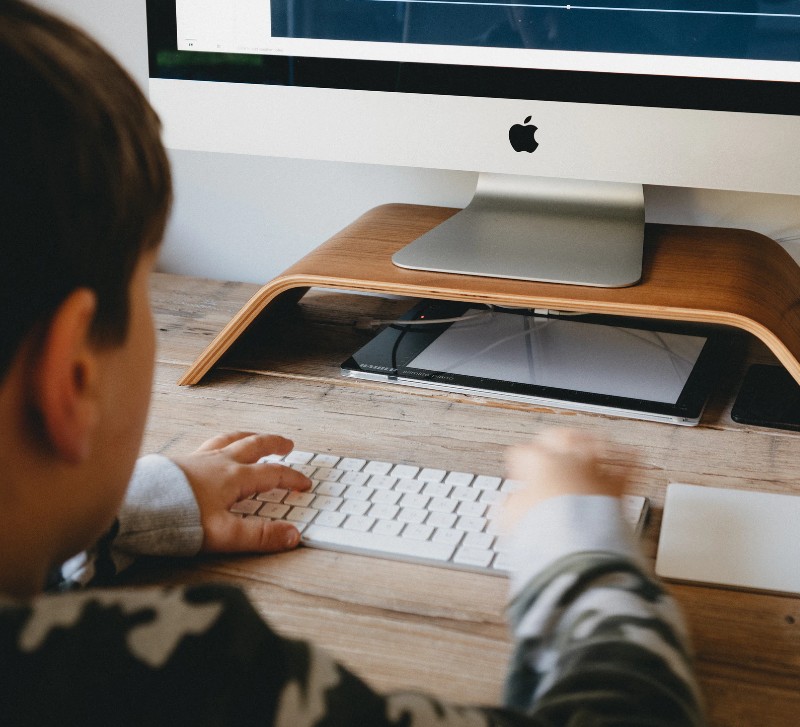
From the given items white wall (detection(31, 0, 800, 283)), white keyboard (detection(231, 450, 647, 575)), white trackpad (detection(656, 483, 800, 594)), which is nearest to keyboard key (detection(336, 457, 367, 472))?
white keyboard (detection(231, 450, 647, 575))

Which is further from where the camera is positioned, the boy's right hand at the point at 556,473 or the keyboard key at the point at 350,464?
the keyboard key at the point at 350,464

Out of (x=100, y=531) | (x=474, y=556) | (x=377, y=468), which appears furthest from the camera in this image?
(x=377, y=468)

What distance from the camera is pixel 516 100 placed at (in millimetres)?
859

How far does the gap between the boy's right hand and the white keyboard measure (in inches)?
0.9

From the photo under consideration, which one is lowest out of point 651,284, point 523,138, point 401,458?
point 401,458

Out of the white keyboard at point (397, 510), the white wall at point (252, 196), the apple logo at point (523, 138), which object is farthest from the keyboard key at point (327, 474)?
the white wall at point (252, 196)

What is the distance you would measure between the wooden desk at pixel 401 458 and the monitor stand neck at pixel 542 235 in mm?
115

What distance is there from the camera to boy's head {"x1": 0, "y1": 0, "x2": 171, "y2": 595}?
368 mm

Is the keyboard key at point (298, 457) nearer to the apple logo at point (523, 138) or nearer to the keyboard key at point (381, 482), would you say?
the keyboard key at point (381, 482)

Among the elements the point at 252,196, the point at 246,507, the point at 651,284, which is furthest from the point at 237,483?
the point at 252,196

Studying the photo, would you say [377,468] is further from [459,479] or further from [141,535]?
[141,535]

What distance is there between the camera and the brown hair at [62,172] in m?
0.36

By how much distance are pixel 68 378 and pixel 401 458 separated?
14.8 inches

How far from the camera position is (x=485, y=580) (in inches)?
23.3
